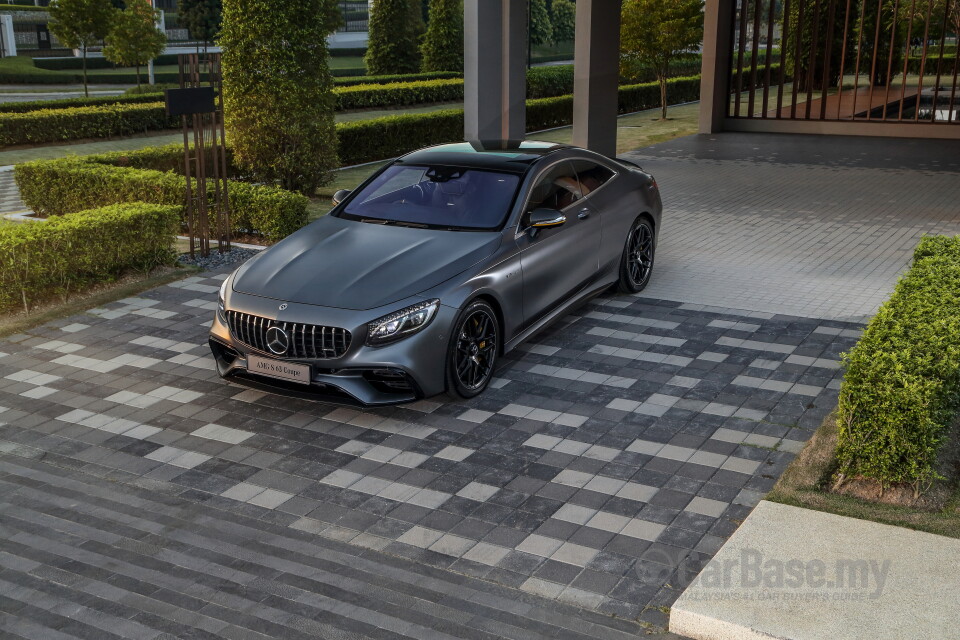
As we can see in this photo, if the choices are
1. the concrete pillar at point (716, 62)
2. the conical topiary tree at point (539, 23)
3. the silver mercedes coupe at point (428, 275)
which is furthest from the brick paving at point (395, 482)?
the conical topiary tree at point (539, 23)

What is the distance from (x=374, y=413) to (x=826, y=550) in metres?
3.22

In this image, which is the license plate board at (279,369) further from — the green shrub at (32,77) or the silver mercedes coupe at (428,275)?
the green shrub at (32,77)

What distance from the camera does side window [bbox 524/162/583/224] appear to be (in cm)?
804

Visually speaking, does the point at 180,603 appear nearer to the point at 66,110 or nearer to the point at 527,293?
the point at 527,293

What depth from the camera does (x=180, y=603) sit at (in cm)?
470

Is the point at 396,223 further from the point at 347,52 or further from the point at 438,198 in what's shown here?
the point at 347,52

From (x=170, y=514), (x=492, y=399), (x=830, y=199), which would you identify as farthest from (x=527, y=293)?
(x=830, y=199)

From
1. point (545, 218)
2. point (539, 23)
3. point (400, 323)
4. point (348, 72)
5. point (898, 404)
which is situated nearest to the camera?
point (898, 404)

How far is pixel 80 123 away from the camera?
22.6 m

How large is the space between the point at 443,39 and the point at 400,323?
117ft

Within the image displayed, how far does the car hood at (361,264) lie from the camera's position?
22.3 feet

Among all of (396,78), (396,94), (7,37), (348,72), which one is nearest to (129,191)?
(396,94)

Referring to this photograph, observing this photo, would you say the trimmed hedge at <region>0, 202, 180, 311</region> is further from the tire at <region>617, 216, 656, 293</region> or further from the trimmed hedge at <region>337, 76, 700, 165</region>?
the trimmed hedge at <region>337, 76, 700, 165</region>

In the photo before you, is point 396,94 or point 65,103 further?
point 396,94
